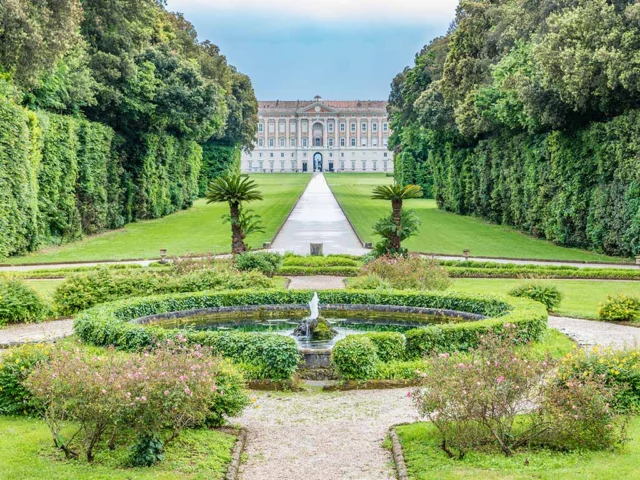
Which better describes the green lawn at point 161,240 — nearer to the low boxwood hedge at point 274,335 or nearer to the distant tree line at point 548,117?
the distant tree line at point 548,117

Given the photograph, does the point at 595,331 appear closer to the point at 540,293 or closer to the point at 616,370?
the point at 540,293

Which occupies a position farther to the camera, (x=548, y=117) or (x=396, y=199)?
(x=548, y=117)

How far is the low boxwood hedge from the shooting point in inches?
424

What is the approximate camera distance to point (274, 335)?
11062 mm

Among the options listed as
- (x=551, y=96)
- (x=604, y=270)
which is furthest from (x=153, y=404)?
(x=551, y=96)

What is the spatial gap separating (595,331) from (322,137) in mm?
140863

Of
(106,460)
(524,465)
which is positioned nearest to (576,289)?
(524,465)

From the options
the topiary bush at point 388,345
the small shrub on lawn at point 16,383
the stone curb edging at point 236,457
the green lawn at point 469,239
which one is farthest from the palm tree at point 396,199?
the small shrub on lawn at point 16,383

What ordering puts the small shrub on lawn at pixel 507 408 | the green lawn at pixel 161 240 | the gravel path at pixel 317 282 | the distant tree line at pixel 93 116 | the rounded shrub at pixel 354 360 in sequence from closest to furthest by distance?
1. the small shrub on lawn at pixel 507 408
2. the rounded shrub at pixel 354 360
3. the gravel path at pixel 317 282
4. the distant tree line at pixel 93 116
5. the green lawn at pixel 161 240

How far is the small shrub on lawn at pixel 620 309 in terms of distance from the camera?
15.5m

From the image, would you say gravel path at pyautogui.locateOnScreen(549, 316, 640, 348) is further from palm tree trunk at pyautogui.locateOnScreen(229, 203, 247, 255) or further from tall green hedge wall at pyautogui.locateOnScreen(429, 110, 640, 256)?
tall green hedge wall at pyautogui.locateOnScreen(429, 110, 640, 256)

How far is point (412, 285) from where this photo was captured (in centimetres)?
1711

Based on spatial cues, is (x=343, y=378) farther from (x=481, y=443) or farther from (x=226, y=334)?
(x=481, y=443)

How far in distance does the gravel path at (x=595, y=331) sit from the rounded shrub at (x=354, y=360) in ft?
14.4
